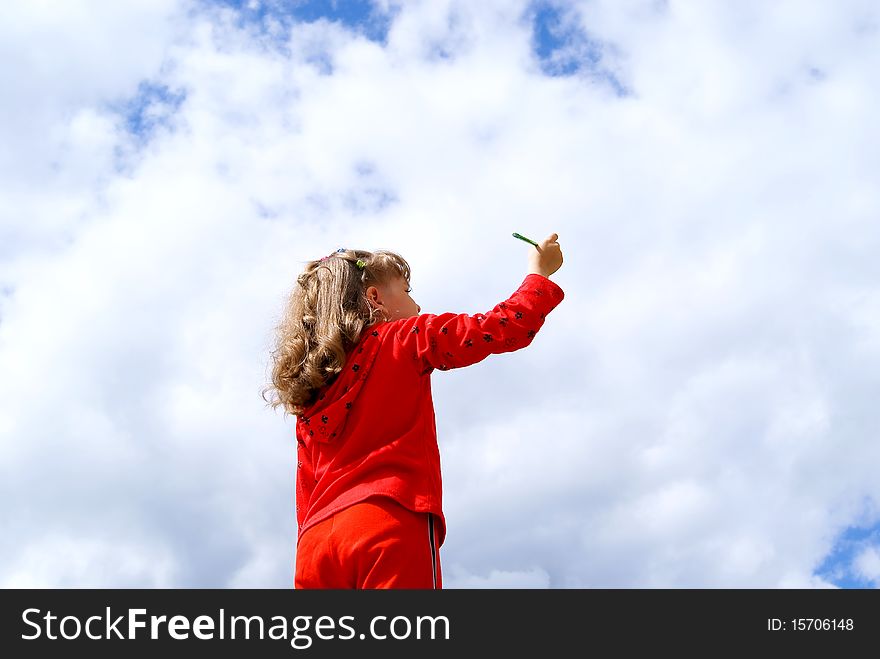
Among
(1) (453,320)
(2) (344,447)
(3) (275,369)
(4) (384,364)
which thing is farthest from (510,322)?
(3) (275,369)

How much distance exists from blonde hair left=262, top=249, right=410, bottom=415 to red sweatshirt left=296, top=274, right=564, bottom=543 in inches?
4.0

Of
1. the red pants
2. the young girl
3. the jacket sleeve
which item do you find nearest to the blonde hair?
the young girl

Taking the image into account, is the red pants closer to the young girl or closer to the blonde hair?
the young girl

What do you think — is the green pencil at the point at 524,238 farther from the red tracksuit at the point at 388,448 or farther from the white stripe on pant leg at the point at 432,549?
the white stripe on pant leg at the point at 432,549

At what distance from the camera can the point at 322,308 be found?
5.70 m

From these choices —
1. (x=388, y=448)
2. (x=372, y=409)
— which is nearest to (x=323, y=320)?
(x=372, y=409)

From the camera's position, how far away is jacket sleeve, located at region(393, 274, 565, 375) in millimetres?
5102

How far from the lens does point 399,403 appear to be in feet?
17.1

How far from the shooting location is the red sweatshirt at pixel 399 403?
504 cm

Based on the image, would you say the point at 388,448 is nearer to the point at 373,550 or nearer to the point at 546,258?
the point at 373,550

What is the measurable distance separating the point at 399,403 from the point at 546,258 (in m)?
1.20
